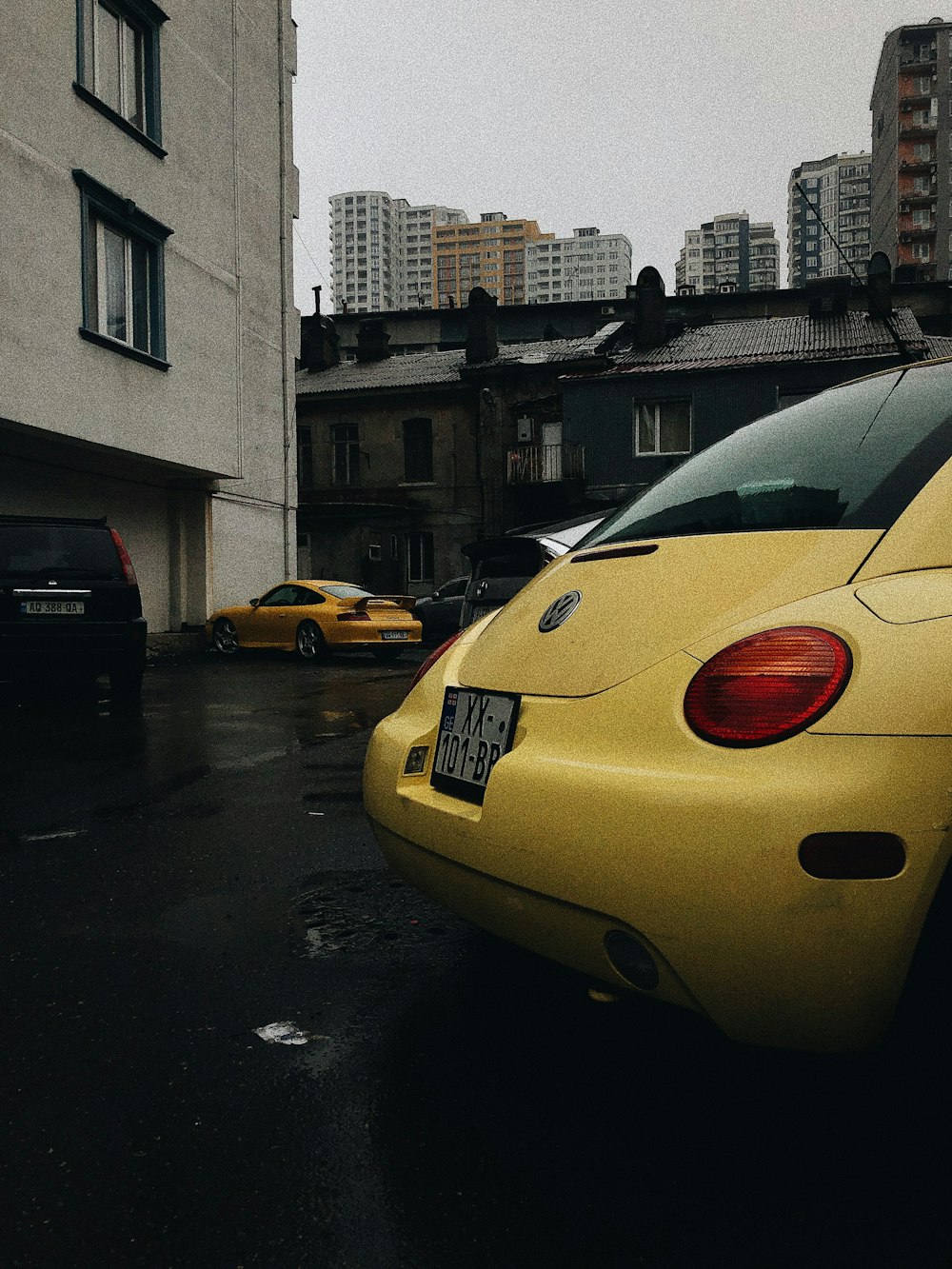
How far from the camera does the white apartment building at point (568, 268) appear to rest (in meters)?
149

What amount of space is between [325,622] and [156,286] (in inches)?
218

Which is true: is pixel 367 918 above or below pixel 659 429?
below

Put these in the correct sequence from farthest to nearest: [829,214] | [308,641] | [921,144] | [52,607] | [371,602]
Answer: [829,214]
[921,144]
[308,641]
[371,602]
[52,607]

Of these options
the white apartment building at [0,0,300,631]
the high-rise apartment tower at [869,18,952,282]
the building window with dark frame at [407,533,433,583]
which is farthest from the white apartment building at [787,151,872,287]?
the white apartment building at [0,0,300,631]

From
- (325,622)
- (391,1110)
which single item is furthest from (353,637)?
(391,1110)

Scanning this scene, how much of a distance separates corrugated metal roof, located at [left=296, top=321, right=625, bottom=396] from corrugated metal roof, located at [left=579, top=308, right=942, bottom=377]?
2.14 metres

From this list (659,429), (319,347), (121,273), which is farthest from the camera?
(319,347)

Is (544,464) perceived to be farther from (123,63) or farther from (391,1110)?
(391,1110)

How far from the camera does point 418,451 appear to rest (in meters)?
34.7

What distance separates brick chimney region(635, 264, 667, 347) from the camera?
31.4 meters

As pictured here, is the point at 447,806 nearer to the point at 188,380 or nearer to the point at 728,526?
the point at 728,526

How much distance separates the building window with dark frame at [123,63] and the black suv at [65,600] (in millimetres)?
7363

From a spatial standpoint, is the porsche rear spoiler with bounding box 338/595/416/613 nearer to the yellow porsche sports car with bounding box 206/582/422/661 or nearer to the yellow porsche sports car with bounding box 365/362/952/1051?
the yellow porsche sports car with bounding box 206/582/422/661

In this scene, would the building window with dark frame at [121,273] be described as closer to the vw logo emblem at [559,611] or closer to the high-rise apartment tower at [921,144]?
the vw logo emblem at [559,611]
